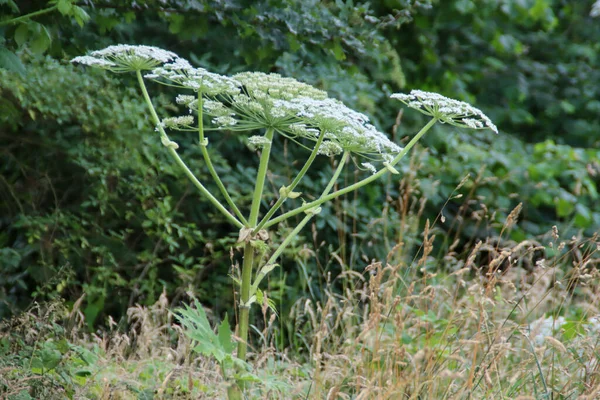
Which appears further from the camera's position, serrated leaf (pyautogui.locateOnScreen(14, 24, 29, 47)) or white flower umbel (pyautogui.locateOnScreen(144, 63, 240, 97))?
serrated leaf (pyautogui.locateOnScreen(14, 24, 29, 47))

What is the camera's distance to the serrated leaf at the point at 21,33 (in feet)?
8.34

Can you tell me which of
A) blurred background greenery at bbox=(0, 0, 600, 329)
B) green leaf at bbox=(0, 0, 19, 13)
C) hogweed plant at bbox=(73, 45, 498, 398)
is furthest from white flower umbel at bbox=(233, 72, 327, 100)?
green leaf at bbox=(0, 0, 19, 13)

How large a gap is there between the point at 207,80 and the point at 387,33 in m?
3.72

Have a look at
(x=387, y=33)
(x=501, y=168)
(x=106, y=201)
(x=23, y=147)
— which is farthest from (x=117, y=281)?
(x=501, y=168)

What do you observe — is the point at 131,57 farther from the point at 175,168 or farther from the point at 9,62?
the point at 175,168

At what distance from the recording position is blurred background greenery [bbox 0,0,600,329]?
3408mm

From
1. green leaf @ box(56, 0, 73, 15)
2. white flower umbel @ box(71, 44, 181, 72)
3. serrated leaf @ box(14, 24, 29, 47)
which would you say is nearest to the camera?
white flower umbel @ box(71, 44, 181, 72)

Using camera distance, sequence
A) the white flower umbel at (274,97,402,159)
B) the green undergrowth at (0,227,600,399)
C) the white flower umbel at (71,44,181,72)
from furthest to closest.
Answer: the green undergrowth at (0,227,600,399) → the white flower umbel at (71,44,181,72) → the white flower umbel at (274,97,402,159)

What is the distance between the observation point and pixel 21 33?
8.38ft

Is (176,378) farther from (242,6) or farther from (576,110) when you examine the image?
(576,110)

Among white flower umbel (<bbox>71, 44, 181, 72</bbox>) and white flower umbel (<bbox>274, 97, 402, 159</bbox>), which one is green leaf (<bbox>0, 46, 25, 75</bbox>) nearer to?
white flower umbel (<bbox>71, 44, 181, 72</bbox>)

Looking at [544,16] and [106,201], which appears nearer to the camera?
[106,201]

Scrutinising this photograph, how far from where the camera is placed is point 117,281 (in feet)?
13.2

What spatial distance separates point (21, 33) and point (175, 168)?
68.8 inches
